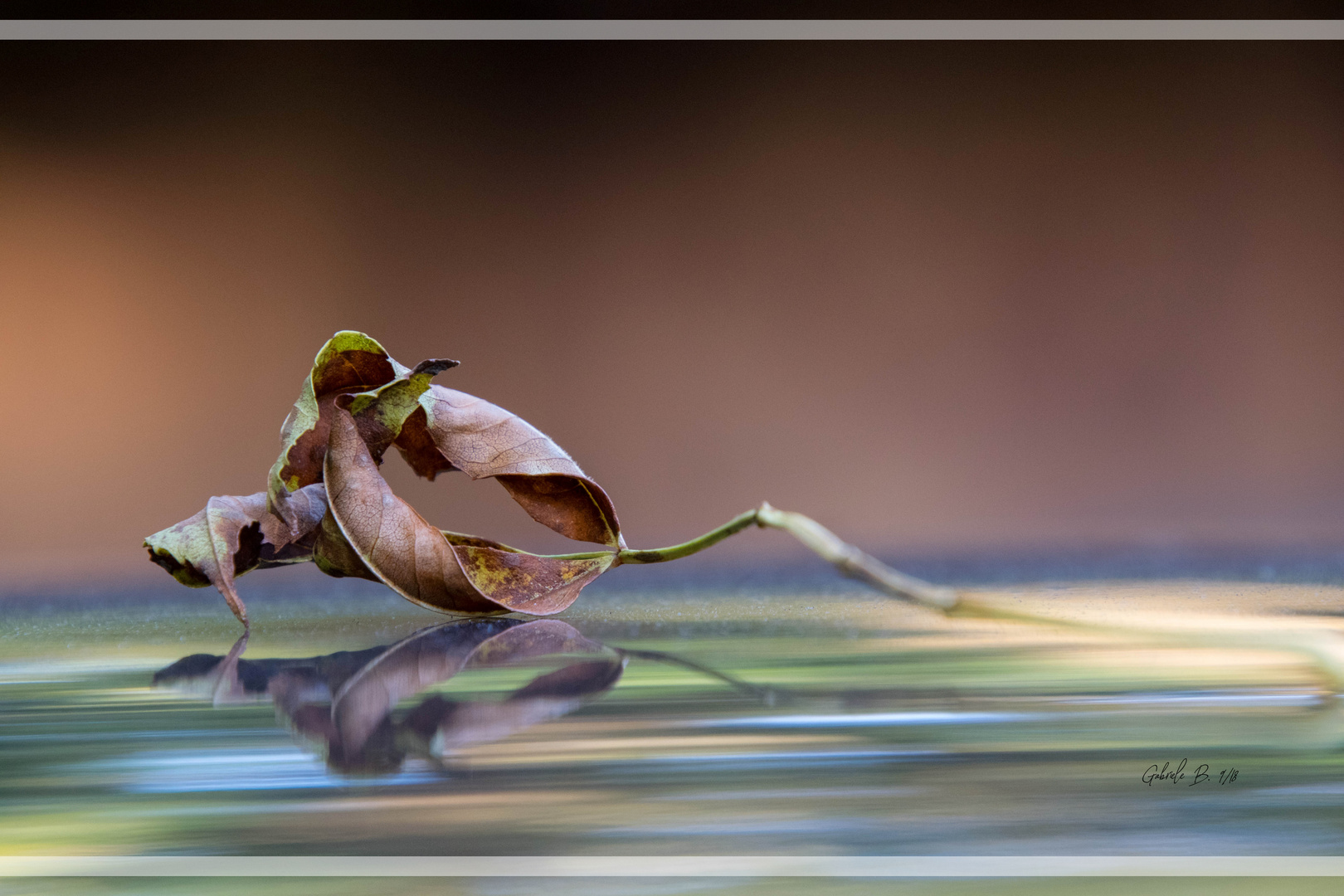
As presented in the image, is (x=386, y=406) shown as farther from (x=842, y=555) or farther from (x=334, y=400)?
(x=842, y=555)

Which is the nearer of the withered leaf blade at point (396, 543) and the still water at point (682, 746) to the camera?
the still water at point (682, 746)

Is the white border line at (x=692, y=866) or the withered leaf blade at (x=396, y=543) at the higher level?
the withered leaf blade at (x=396, y=543)

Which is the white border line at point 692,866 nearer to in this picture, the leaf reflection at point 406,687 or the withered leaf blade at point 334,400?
the leaf reflection at point 406,687

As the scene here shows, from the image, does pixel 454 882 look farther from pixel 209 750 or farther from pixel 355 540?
pixel 355 540
